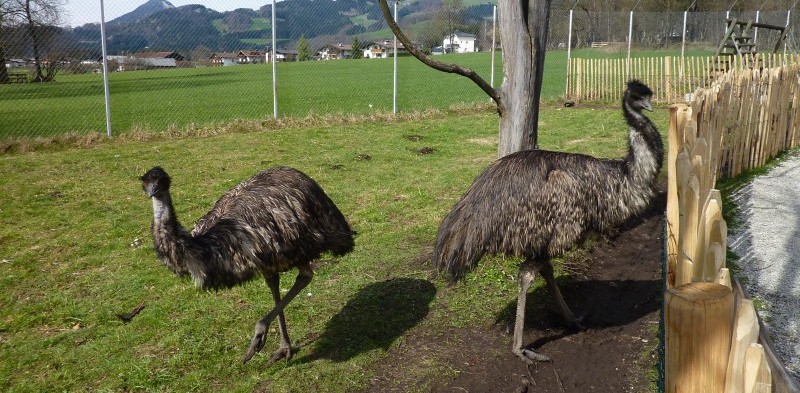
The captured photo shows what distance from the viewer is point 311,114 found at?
14250mm

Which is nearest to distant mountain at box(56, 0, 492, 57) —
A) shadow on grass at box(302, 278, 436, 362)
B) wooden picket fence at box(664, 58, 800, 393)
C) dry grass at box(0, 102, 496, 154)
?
dry grass at box(0, 102, 496, 154)

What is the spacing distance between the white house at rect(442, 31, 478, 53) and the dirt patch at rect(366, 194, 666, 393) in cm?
1838

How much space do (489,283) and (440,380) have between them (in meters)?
1.66

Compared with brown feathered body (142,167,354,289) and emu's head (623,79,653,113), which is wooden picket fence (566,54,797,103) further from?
brown feathered body (142,167,354,289)

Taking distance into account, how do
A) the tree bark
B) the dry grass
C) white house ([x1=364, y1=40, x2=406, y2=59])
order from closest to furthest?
the tree bark
the dry grass
white house ([x1=364, y1=40, x2=406, y2=59])

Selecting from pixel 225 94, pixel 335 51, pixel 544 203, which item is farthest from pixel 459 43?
pixel 544 203

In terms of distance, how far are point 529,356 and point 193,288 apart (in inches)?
121

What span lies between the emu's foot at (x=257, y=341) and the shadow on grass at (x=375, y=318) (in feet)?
1.16

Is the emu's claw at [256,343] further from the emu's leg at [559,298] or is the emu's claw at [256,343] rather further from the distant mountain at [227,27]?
the distant mountain at [227,27]

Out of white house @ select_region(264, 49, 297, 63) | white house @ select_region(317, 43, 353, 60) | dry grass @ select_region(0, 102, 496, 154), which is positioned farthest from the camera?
white house @ select_region(317, 43, 353, 60)

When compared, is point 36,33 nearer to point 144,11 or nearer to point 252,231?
point 144,11

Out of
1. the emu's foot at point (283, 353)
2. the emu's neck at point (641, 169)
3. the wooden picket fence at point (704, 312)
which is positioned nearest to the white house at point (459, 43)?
the emu's neck at point (641, 169)

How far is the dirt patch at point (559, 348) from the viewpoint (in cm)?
439

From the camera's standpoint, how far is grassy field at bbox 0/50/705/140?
12.9 meters
